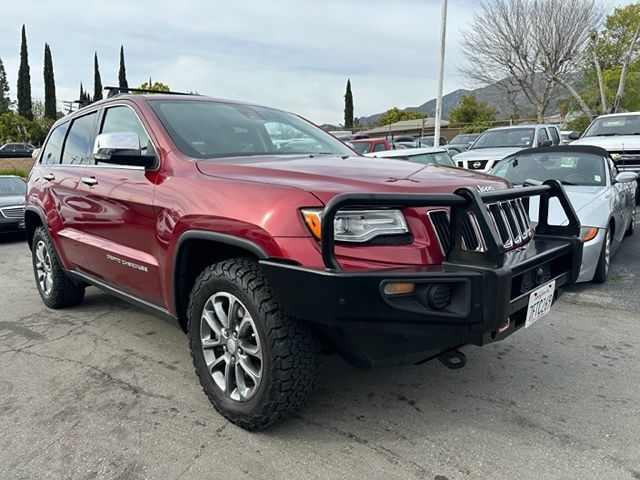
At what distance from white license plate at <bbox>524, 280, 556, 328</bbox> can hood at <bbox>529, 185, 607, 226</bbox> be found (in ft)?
6.66

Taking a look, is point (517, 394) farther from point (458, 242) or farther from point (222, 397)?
point (222, 397)

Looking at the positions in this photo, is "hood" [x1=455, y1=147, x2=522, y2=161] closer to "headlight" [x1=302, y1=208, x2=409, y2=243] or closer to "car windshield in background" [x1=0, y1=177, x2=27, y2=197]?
"headlight" [x1=302, y1=208, x2=409, y2=243]

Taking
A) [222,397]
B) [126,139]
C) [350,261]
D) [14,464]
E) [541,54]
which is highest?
[541,54]

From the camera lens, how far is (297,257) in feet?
7.50

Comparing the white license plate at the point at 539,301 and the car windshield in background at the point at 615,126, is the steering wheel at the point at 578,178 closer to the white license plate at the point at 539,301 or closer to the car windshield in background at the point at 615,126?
the white license plate at the point at 539,301

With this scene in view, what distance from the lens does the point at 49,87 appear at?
5578 cm

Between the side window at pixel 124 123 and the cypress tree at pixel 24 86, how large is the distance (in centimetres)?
5958

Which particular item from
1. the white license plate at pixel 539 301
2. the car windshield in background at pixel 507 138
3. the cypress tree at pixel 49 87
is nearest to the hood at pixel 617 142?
the car windshield in background at pixel 507 138

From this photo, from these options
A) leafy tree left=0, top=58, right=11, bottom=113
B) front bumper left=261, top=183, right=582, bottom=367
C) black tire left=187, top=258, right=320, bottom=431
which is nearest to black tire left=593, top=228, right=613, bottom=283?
front bumper left=261, top=183, right=582, bottom=367

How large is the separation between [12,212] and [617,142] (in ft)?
38.1

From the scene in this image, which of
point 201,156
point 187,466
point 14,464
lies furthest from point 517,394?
point 14,464

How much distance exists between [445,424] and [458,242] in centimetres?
102

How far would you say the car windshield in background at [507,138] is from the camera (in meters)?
11.4

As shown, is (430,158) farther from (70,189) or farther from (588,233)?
(70,189)
